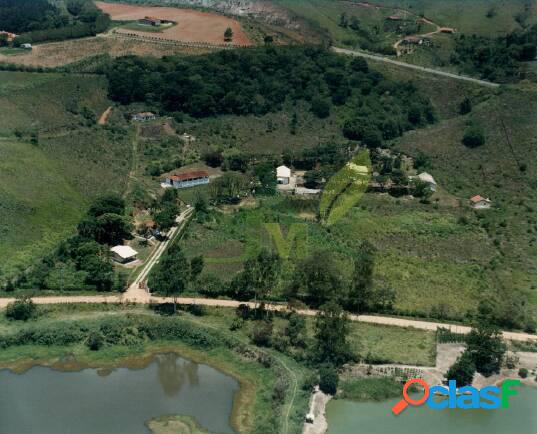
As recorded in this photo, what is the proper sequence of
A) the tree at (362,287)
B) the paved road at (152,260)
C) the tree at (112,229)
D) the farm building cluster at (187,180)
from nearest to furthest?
the tree at (362,287) < the paved road at (152,260) < the tree at (112,229) < the farm building cluster at (187,180)

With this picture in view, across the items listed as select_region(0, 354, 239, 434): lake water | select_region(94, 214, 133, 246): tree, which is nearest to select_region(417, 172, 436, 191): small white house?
select_region(94, 214, 133, 246): tree

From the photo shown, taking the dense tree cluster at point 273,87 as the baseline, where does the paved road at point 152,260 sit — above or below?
below

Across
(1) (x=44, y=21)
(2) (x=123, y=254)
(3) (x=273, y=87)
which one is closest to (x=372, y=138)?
(3) (x=273, y=87)

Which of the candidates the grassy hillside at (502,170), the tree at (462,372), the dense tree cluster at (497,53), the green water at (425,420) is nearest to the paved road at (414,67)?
the dense tree cluster at (497,53)

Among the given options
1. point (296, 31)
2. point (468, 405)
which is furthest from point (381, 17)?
point (468, 405)

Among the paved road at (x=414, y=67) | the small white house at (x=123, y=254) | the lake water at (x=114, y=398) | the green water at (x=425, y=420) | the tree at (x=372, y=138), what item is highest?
the paved road at (x=414, y=67)

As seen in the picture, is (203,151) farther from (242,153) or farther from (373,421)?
(373,421)

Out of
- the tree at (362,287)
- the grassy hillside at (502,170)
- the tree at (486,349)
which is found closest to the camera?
the tree at (486,349)

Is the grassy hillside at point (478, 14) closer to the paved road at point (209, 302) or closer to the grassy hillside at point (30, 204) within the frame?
the paved road at point (209, 302)
